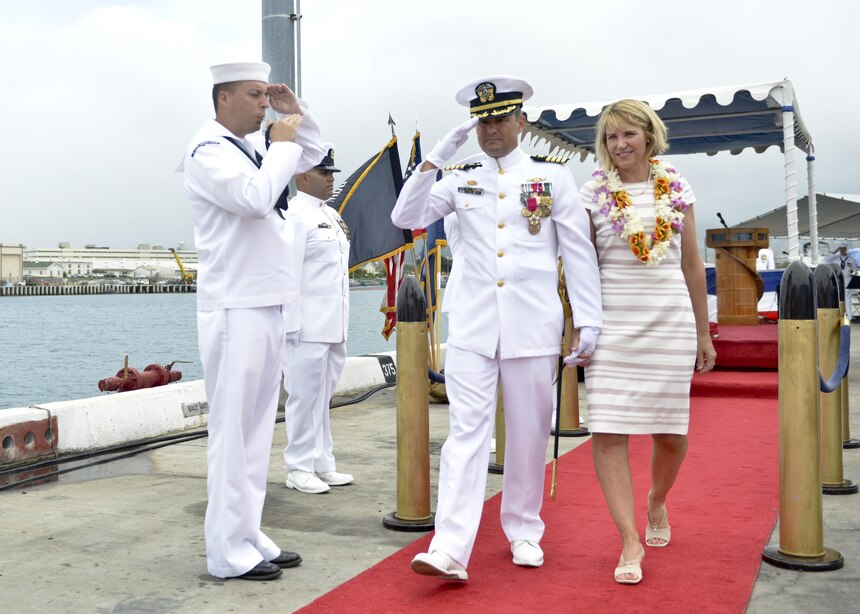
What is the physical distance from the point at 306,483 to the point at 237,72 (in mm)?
2539

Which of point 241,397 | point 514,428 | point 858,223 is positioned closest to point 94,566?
point 241,397

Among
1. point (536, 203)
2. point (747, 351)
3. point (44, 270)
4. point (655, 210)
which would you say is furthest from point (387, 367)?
point (44, 270)

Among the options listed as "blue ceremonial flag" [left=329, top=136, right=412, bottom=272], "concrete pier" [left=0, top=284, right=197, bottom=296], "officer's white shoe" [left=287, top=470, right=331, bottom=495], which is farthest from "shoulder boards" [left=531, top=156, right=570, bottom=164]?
"concrete pier" [left=0, top=284, right=197, bottom=296]

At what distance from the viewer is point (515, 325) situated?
3805 millimetres

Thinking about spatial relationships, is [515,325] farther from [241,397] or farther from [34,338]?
[34,338]

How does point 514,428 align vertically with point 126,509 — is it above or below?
above

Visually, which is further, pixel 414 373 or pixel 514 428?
pixel 414 373

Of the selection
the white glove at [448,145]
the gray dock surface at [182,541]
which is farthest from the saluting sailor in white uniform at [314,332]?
the white glove at [448,145]

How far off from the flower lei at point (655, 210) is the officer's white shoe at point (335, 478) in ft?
8.42

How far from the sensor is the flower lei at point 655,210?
3.73 metres

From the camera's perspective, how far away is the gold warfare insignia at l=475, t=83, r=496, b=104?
12.5ft

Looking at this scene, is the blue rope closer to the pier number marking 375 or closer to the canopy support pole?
the canopy support pole

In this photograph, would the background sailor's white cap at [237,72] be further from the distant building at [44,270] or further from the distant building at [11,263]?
the distant building at [44,270]

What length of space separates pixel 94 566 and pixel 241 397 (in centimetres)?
97
